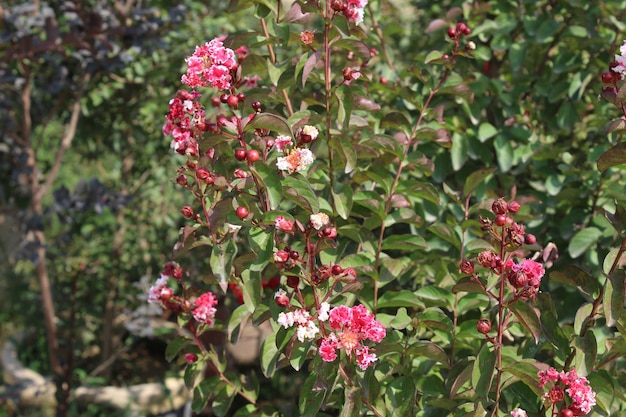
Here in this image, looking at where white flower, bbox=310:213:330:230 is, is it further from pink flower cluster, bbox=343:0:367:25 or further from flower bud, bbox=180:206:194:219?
pink flower cluster, bbox=343:0:367:25

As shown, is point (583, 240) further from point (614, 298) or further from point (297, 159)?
Answer: point (297, 159)

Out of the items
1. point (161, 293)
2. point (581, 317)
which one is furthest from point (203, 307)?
point (581, 317)

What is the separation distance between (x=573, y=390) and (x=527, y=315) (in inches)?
5.5

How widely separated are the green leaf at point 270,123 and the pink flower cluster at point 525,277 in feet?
1.49

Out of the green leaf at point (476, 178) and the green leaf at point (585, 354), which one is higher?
the green leaf at point (476, 178)

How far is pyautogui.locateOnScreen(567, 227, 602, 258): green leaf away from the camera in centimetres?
167

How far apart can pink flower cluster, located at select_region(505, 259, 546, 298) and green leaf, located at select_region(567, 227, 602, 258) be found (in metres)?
0.64

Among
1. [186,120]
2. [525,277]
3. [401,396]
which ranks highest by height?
[186,120]

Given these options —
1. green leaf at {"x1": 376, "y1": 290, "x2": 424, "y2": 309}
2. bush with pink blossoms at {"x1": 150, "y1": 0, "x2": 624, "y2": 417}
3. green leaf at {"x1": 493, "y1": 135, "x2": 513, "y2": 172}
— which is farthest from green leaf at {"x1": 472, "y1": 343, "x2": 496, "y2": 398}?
green leaf at {"x1": 493, "y1": 135, "x2": 513, "y2": 172}

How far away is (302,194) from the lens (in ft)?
4.01

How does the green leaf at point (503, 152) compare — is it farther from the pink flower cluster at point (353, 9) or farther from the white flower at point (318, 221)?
the white flower at point (318, 221)

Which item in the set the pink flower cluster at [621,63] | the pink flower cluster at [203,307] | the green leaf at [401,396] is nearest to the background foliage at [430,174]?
the green leaf at [401,396]

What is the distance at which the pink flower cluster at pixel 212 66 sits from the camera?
1.18 m

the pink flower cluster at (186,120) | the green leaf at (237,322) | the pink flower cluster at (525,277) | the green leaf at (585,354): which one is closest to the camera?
the pink flower cluster at (525,277)
